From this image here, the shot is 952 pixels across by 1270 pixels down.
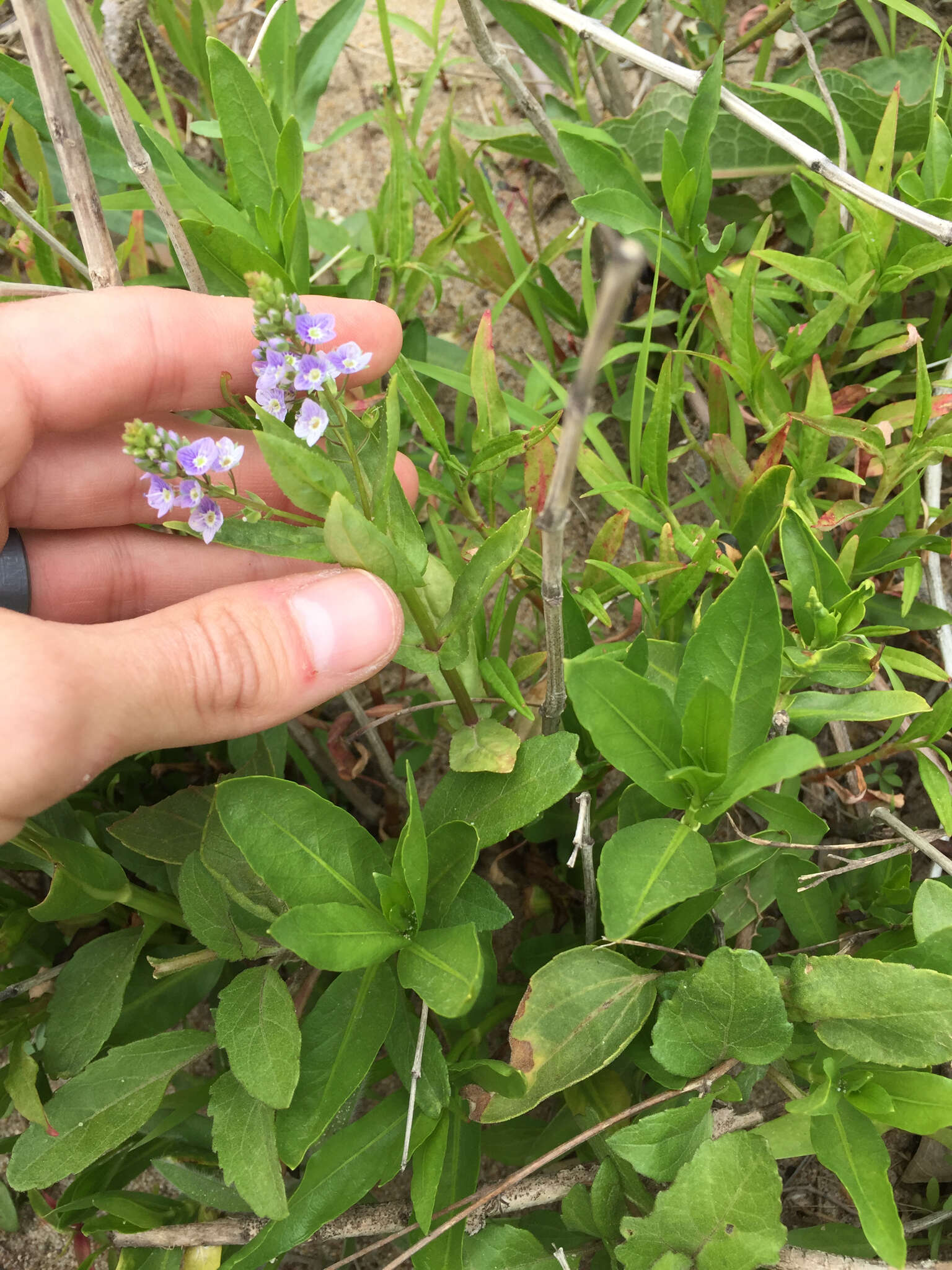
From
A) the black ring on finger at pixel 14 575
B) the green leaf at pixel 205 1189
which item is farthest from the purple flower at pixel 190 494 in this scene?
the green leaf at pixel 205 1189

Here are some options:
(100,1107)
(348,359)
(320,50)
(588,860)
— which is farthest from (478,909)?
(320,50)

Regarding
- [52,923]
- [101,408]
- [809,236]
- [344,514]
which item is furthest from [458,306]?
[52,923]

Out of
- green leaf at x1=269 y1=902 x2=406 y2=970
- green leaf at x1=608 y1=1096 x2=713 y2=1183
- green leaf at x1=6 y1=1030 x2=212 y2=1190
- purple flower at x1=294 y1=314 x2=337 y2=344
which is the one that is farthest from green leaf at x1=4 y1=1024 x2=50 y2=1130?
purple flower at x1=294 y1=314 x2=337 y2=344

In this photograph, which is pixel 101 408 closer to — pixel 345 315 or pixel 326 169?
pixel 345 315

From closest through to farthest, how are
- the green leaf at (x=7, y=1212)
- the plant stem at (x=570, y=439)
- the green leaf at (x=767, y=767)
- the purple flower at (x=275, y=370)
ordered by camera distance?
the plant stem at (x=570, y=439)
the green leaf at (x=767, y=767)
the purple flower at (x=275, y=370)
the green leaf at (x=7, y=1212)

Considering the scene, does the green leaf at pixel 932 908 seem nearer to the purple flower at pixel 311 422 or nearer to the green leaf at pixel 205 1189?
the purple flower at pixel 311 422

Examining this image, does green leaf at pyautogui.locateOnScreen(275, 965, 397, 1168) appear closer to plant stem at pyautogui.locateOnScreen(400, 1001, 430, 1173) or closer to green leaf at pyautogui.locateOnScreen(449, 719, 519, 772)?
plant stem at pyautogui.locateOnScreen(400, 1001, 430, 1173)
